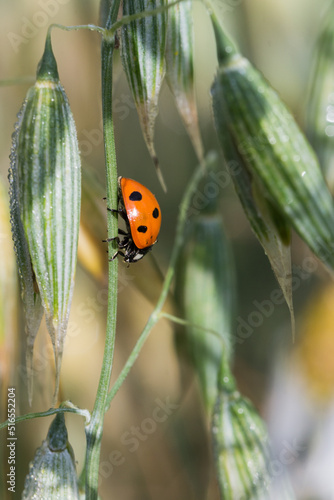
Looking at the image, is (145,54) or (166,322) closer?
(145,54)

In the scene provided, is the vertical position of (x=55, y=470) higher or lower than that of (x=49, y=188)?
lower

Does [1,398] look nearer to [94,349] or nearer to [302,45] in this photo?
[94,349]

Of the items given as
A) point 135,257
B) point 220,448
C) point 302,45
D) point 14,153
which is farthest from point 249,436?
point 302,45

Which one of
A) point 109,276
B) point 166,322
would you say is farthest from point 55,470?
point 166,322

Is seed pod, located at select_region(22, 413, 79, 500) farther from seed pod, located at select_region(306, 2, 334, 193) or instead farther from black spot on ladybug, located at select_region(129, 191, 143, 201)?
seed pod, located at select_region(306, 2, 334, 193)

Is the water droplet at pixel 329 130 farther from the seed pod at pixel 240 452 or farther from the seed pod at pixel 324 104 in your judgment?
the seed pod at pixel 240 452

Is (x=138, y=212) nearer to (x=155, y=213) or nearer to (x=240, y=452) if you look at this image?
(x=155, y=213)
